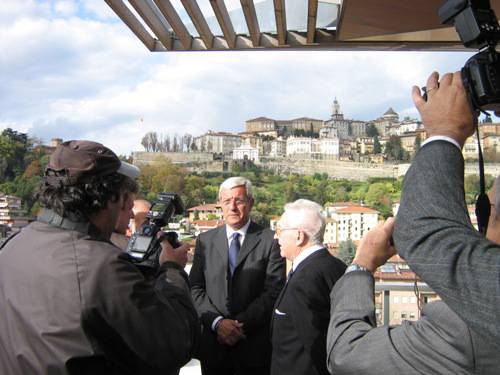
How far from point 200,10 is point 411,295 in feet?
8.40

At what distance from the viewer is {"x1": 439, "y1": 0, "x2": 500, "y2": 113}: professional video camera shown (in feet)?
2.65

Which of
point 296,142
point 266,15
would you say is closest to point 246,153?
point 296,142

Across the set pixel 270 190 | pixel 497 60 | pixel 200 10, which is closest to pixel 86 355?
pixel 497 60

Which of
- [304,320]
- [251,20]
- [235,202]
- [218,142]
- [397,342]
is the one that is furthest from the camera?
[218,142]

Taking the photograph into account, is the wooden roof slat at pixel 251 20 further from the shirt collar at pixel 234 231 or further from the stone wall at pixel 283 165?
the stone wall at pixel 283 165

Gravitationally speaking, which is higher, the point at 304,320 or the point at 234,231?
the point at 234,231

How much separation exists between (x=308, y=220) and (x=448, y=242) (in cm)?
186

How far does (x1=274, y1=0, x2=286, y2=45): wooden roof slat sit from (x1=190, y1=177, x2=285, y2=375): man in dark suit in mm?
1230

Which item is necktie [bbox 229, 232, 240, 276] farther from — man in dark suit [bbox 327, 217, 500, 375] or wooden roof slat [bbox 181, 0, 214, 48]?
man in dark suit [bbox 327, 217, 500, 375]

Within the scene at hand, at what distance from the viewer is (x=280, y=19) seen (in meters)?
3.73

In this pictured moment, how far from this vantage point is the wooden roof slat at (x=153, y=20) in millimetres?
3486

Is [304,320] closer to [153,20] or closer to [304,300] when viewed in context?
[304,300]

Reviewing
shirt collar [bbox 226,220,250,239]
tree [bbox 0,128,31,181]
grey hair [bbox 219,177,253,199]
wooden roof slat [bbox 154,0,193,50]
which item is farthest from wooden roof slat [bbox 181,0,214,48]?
tree [bbox 0,128,31,181]

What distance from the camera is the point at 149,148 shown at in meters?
46.5
